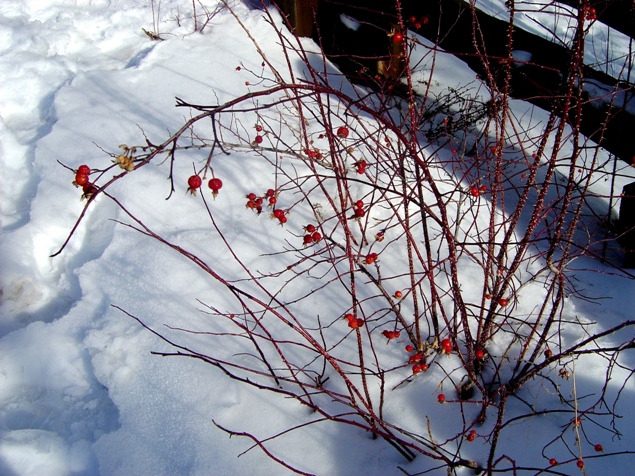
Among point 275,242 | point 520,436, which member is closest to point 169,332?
point 275,242

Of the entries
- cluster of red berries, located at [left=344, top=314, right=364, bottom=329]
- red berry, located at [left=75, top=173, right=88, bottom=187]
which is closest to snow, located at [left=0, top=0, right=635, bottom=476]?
cluster of red berries, located at [left=344, top=314, right=364, bottom=329]

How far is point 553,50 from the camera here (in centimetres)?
236

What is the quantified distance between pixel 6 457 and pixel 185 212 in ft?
4.30

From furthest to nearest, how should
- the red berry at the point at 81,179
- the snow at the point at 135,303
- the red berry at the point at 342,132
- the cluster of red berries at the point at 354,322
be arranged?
the red berry at the point at 342,132, the snow at the point at 135,303, the cluster of red berries at the point at 354,322, the red berry at the point at 81,179

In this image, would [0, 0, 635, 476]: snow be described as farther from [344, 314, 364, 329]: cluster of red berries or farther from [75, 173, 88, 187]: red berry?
[75, 173, 88, 187]: red berry

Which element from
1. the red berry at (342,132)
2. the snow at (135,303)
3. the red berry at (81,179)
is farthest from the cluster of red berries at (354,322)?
the red berry at (81,179)

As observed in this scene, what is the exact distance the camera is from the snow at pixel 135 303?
1.66 metres

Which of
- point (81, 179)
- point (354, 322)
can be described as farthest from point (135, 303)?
point (81, 179)

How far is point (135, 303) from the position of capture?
2086mm

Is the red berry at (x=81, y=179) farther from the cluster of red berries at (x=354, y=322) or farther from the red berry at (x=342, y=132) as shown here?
the red berry at (x=342, y=132)

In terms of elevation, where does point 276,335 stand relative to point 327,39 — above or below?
below

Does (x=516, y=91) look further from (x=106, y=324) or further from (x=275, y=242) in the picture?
(x=106, y=324)

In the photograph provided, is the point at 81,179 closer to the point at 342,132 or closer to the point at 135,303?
the point at 342,132

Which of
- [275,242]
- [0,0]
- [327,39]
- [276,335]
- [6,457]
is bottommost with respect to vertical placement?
[6,457]
